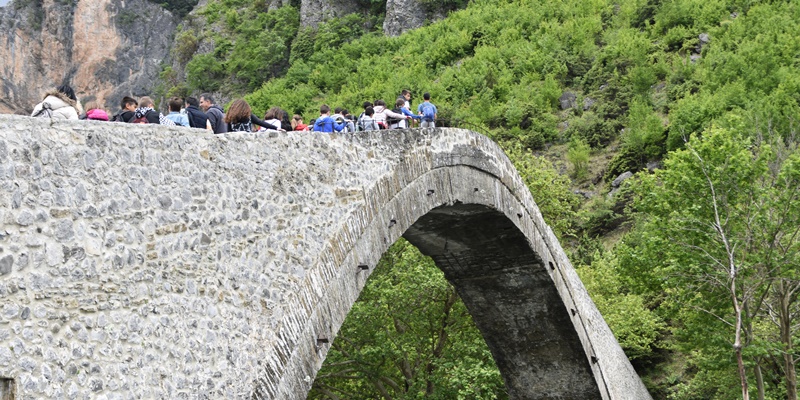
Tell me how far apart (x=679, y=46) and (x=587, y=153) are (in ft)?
28.5

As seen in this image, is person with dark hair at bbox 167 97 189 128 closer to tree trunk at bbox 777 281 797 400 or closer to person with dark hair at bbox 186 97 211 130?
person with dark hair at bbox 186 97 211 130

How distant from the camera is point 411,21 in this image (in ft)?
152

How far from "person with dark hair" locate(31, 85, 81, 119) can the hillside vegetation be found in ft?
22.4

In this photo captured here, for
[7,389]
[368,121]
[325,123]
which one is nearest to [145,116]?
[325,123]

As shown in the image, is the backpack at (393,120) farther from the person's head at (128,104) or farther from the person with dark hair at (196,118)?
the person's head at (128,104)

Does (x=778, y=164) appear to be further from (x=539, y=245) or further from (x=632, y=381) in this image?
(x=539, y=245)

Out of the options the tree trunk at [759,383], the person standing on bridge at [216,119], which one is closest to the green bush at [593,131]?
the tree trunk at [759,383]

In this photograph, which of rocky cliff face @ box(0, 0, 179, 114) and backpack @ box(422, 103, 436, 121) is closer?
backpack @ box(422, 103, 436, 121)

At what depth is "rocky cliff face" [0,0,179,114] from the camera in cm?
4100

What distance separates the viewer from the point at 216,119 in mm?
7996

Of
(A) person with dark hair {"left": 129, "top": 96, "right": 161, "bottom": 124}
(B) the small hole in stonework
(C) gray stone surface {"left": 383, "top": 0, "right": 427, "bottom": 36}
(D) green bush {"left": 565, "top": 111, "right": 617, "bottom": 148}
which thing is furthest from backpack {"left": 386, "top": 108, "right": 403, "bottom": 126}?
(C) gray stone surface {"left": 383, "top": 0, "right": 427, "bottom": 36}

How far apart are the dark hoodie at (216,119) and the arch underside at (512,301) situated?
6.45 meters

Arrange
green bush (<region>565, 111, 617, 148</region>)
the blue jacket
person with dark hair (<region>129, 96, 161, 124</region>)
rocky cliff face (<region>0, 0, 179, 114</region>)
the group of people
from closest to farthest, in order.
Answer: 1. the group of people
2. person with dark hair (<region>129, 96, 161, 124</region>)
3. the blue jacket
4. green bush (<region>565, 111, 617, 148</region>)
5. rocky cliff face (<region>0, 0, 179, 114</region>)

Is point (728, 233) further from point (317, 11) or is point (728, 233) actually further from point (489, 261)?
point (317, 11)
